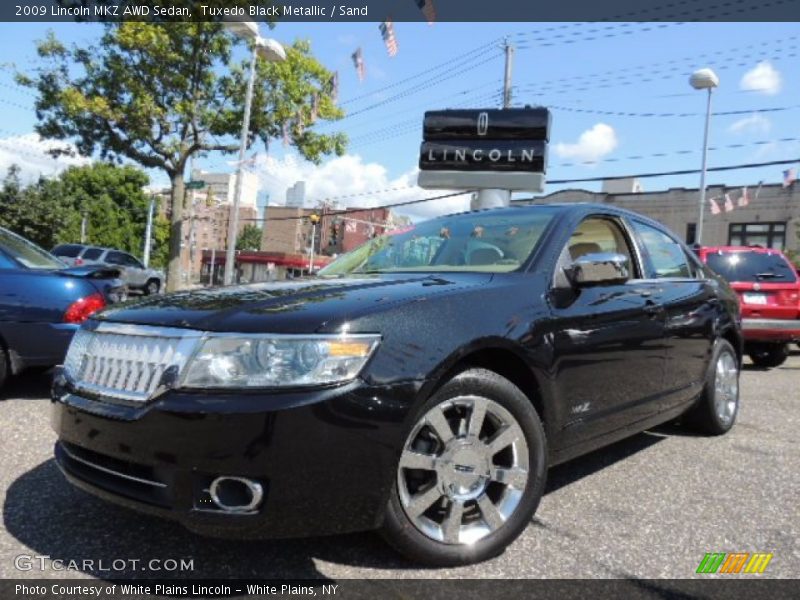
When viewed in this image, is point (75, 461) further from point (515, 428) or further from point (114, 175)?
point (114, 175)

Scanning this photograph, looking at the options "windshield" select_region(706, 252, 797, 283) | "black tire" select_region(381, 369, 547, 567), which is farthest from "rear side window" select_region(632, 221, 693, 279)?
"windshield" select_region(706, 252, 797, 283)

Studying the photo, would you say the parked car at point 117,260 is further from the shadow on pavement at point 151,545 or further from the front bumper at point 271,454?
the front bumper at point 271,454

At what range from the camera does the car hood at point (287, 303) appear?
2.23 meters

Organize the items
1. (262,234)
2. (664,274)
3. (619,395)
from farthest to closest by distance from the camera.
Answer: (262,234), (664,274), (619,395)

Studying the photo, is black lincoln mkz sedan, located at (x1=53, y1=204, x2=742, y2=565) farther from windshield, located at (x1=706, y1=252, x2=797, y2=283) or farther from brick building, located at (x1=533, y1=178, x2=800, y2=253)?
brick building, located at (x1=533, y1=178, x2=800, y2=253)

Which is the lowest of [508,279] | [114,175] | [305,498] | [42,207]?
[305,498]

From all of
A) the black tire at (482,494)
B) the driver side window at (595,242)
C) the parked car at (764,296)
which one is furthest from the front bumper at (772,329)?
the black tire at (482,494)

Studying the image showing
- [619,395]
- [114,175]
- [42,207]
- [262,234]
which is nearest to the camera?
[619,395]

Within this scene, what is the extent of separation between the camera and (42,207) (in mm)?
29625

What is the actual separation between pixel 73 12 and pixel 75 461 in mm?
18800

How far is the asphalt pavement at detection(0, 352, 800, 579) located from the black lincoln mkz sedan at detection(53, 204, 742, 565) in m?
0.25

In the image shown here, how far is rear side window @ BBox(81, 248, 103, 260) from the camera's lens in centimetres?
2139

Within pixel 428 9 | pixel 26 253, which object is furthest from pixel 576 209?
pixel 428 9

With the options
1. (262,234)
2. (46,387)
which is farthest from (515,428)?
(262,234)
